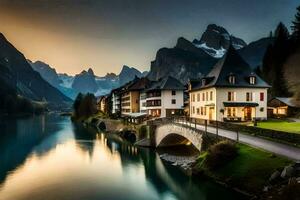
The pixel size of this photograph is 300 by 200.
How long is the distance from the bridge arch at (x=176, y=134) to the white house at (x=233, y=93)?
35.9 ft

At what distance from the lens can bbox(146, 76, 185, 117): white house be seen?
9100 cm

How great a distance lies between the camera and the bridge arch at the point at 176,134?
131ft

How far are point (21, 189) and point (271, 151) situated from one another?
94.1ft

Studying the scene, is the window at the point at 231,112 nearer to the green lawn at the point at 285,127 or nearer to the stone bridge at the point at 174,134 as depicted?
the green lawn at the point at 285,127

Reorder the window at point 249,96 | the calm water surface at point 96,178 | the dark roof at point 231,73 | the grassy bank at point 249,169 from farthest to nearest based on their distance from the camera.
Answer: the window at point 249,96, the dark roof at point 231,73, the calm water surface at point 96,178, the grassy bank at point 249,169

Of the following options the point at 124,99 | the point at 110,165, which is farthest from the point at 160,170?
the point at 124,99

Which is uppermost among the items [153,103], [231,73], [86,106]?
[231,73]

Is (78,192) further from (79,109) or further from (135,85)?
(79,109)

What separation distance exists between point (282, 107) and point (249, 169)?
185ft

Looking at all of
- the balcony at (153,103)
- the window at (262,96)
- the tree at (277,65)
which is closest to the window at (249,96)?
the window at (262,96)

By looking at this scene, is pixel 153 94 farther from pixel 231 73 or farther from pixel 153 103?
pixel 231 73

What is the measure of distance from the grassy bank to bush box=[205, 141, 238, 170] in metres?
0.40

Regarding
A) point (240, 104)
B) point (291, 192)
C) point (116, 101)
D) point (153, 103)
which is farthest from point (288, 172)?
point (116, 101)

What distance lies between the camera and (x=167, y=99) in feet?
299
